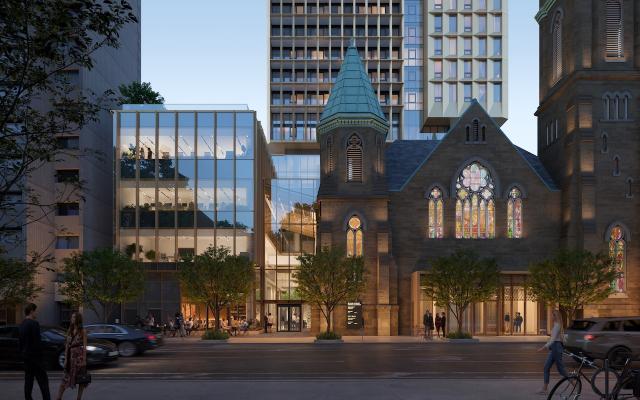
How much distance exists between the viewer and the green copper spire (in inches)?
1929

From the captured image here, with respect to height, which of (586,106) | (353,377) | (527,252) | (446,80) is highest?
(446,80)

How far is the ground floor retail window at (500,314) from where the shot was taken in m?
47.3

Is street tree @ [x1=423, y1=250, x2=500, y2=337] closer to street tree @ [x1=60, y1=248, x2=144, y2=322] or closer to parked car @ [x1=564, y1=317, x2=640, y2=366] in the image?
parked car @ [x1=564, y1=317, x2=640, y2=366]

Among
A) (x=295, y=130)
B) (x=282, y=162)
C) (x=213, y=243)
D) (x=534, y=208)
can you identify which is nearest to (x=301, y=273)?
(x=213, y=243)

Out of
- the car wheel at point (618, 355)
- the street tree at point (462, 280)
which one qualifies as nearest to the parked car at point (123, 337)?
the car wheel at point (618, 355)

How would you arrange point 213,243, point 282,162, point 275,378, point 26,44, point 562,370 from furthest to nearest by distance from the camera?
point 282,162
point 213,243
point 275,378
point 562,370
point 26,44

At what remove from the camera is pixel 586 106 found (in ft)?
157

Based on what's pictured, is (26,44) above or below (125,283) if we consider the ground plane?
above

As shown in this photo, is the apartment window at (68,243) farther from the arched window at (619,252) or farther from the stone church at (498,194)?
the arched window at (619,252)

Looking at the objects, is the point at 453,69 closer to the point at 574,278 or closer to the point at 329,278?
the point at 574,278

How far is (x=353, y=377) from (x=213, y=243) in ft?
120

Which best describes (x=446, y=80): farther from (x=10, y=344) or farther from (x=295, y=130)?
(x=10, y=344)

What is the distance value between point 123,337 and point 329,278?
15898mm

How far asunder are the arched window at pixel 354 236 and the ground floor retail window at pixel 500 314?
175 inches
